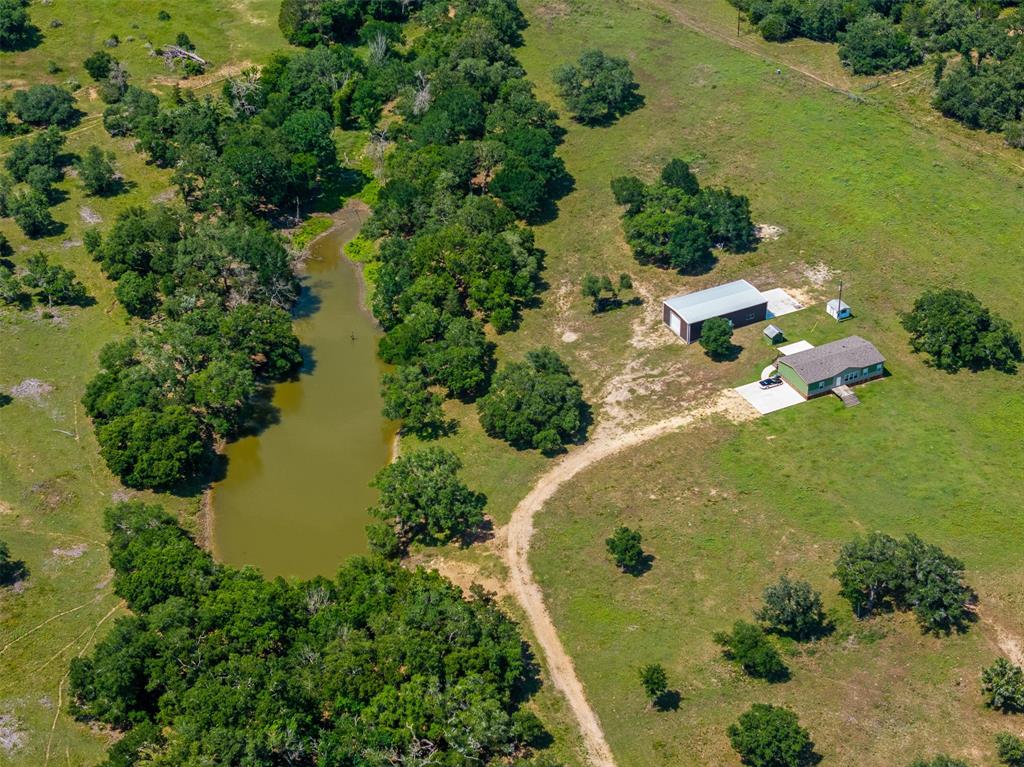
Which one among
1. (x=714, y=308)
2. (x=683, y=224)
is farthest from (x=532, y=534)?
(x=683, y=224)

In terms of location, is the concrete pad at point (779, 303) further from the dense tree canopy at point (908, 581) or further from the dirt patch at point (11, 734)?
the dirt patch at point (11, 734)

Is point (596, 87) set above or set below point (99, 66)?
above

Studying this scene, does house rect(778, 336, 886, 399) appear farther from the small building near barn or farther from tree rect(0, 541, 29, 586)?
tree rect(0, 541, 29, 586)

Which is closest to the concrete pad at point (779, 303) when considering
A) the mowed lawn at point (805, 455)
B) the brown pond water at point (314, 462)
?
the mowed lawn at point (805, 455)

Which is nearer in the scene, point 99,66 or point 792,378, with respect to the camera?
point 792,378

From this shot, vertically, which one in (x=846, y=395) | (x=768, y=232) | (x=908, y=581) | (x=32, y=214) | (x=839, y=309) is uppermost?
(x=908, y=581)

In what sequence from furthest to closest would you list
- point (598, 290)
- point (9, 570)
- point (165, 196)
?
point (165, 196)
point (598, 290)
point (9, 570)

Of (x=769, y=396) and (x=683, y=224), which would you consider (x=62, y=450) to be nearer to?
(x=769, y=396)
